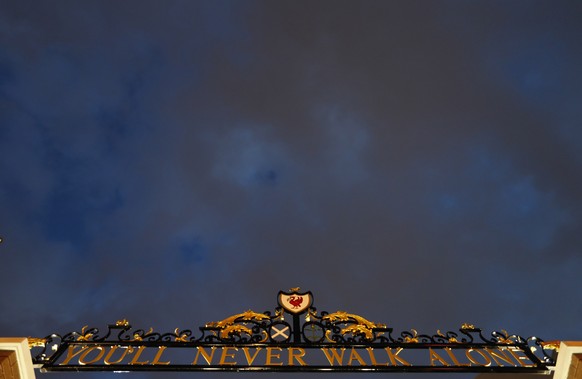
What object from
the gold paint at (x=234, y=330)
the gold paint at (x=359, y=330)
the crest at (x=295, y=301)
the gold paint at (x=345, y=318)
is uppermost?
the crest at (x=295, y=301)

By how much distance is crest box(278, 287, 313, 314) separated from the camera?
812 centimetres

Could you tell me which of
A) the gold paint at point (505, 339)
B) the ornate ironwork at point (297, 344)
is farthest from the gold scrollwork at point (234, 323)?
the gold paint at point (505, 339)

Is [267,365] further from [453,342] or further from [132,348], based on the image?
[453,342]

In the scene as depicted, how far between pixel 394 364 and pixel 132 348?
4.32 m

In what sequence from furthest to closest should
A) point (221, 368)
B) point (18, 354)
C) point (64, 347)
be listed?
point (64, 347) < point (221, 368) < point (18, 354)

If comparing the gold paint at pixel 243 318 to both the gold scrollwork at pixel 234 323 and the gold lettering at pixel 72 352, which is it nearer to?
the gold scrollwork at pixel 234 323

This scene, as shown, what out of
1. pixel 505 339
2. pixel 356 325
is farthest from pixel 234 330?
pixel 505 339

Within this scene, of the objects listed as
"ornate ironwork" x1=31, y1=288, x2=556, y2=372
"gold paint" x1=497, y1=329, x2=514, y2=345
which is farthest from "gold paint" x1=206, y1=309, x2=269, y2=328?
"gold paint" x1=497, y1=329, x2=514, y2=345

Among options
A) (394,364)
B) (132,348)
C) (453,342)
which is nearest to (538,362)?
(453,342)

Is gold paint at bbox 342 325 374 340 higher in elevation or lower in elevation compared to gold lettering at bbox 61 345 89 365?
higher

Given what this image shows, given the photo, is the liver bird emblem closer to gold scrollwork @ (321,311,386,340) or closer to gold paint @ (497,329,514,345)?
gold scrollwork @ (321,311,386,340)

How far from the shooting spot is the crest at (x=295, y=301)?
26.6ft

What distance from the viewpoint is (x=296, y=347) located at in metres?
7.38

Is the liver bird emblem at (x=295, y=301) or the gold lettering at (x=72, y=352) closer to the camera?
the gold lettering at (x=72, y=352)
